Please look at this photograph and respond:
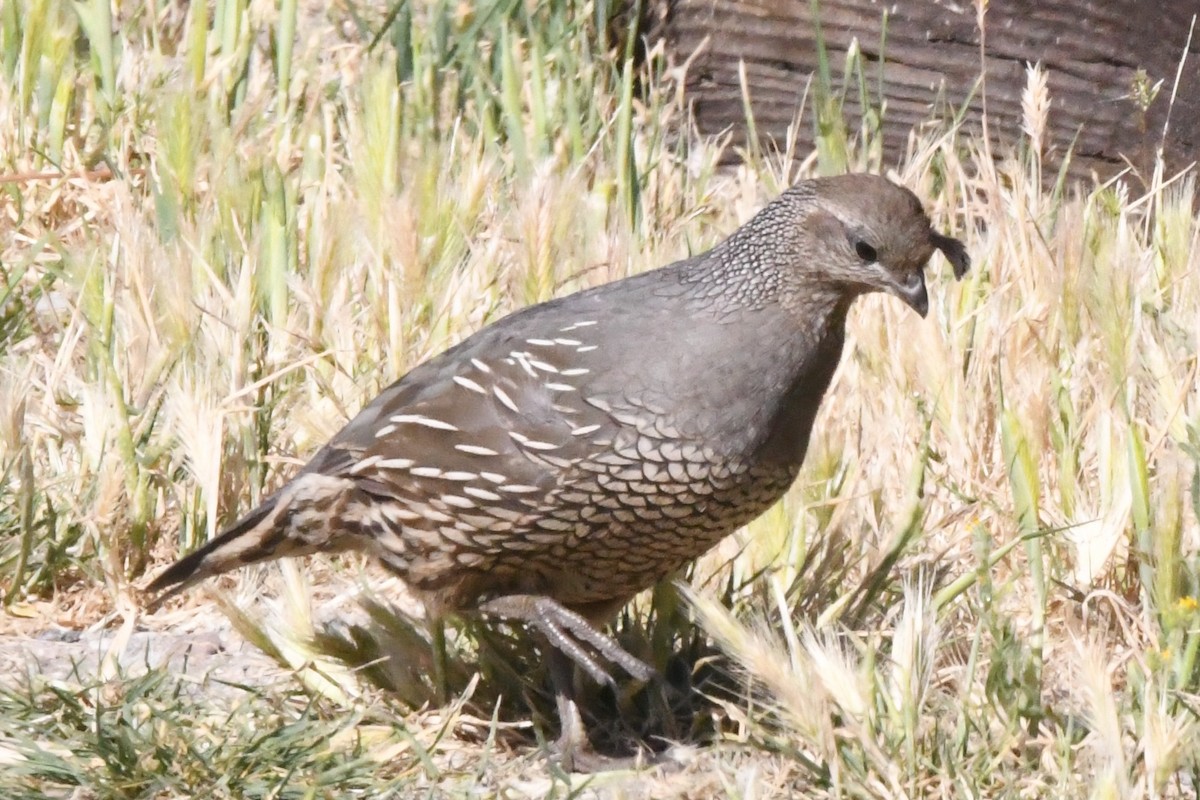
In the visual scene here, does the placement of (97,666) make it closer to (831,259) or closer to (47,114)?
(831,259)

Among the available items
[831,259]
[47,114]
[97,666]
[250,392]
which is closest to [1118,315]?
[831,259]

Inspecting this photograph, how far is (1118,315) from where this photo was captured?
3537 mm

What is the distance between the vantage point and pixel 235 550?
3395 mm

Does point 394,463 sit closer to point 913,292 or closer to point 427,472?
point 427,472

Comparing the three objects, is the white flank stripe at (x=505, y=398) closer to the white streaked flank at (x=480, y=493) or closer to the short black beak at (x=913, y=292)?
the white streaked flank at (x=480, y=493)

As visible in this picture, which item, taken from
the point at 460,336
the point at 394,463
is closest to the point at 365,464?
the point at 394,463

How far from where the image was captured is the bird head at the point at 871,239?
10.3 feet

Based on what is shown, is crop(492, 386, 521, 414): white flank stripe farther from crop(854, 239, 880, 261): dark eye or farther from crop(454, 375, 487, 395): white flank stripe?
crop(854, 239, 880, 261): dark eye

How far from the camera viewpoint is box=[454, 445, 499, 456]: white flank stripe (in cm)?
316

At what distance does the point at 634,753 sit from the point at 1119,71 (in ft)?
9.31

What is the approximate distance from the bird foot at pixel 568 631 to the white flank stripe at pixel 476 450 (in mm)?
261

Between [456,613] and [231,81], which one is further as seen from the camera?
[231,81]

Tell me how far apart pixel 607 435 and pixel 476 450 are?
249mm

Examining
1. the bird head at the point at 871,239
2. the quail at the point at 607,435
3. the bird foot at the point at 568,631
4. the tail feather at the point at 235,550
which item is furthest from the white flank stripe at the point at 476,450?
the bird head at the point at 871,239
